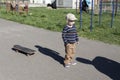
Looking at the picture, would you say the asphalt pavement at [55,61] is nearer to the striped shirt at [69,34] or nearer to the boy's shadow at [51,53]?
the boy's shadow at [51,53]

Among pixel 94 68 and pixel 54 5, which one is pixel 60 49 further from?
pixel 54 5

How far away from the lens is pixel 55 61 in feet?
27.9

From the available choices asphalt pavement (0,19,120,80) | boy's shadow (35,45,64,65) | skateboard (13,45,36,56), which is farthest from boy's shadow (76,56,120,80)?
skateboard (13,45,36,56)

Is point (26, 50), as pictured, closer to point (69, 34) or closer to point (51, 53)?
point (51, 53)

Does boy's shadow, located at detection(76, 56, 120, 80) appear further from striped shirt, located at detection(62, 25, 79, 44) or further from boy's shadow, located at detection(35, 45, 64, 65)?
striped shirt, located at detection(62, 25, 79, 44)

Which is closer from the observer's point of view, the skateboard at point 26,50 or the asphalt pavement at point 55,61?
the asphalt pavement at point 55,61

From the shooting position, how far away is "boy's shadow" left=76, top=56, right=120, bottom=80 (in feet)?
23.7

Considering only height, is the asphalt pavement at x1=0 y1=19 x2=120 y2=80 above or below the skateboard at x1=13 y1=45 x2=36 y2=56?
below

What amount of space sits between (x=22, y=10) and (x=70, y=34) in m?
18.0

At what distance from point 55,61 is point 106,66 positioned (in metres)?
1.47

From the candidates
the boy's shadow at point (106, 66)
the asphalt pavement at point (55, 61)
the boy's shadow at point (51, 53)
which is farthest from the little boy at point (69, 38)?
the boy's shadow at point (106, 66)

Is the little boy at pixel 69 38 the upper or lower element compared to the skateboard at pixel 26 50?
upper

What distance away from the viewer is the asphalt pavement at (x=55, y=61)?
7.19 metres

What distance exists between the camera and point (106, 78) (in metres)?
6.91
